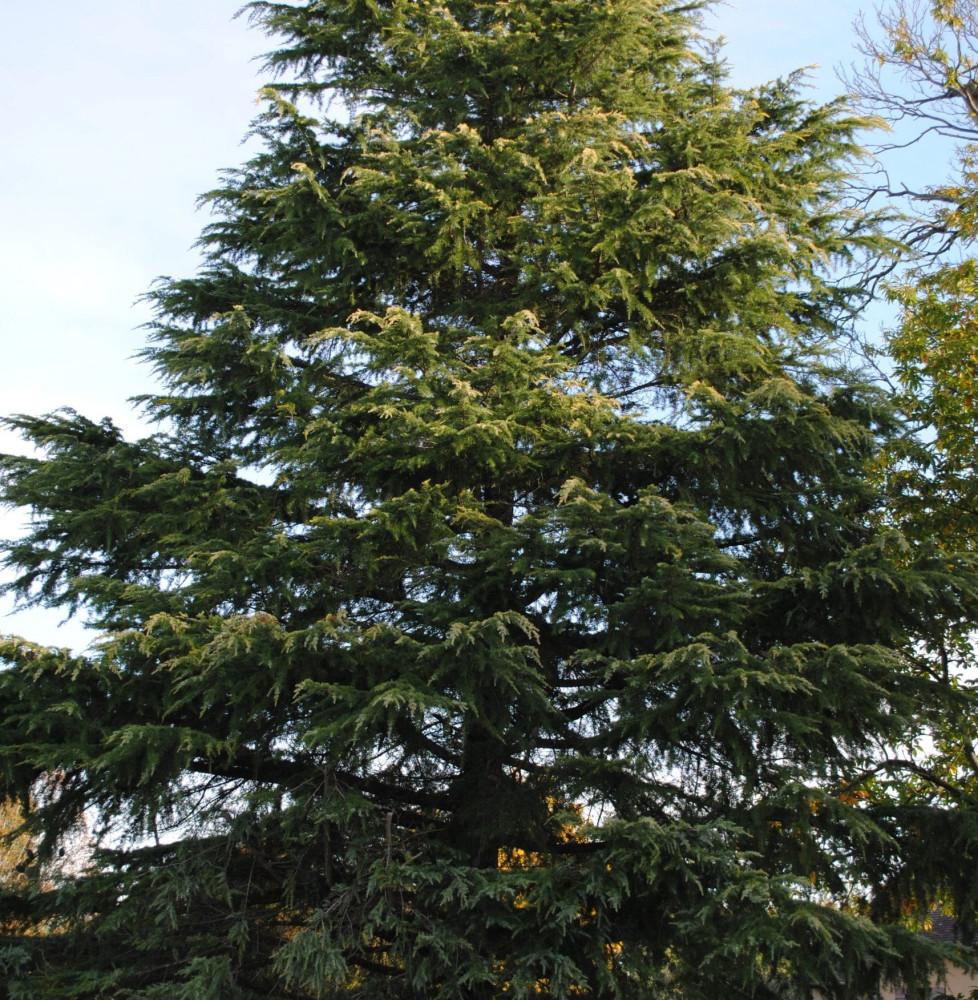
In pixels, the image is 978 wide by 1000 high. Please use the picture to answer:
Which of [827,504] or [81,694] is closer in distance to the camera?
[81,694]

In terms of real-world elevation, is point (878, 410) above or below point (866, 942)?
above

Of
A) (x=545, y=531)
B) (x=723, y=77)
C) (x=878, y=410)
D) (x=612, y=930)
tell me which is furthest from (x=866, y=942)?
(x=723, y=77)

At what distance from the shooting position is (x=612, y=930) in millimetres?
5539

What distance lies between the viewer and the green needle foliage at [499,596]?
538 centimetres

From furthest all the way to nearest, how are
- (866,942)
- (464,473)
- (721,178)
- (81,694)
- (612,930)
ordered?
1. (721,178)
2. (464,473)
3. (81,694)
4. (612,930)
5. (866,942)

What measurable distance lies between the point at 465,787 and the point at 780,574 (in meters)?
3.03

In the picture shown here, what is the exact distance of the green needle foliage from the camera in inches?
212

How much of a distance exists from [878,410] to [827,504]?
0.91 m

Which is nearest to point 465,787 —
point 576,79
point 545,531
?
point 545,531

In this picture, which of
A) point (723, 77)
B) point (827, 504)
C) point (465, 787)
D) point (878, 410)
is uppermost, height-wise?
point (723, 77)

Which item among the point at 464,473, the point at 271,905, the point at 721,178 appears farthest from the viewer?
the point at 721,178

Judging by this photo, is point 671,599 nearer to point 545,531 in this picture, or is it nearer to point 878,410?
point 545,531

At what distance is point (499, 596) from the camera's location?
21.2 feet

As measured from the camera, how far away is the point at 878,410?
7074 millimetres
